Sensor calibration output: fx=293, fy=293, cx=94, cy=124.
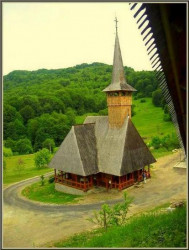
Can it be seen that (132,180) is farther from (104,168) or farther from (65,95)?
(65,95)

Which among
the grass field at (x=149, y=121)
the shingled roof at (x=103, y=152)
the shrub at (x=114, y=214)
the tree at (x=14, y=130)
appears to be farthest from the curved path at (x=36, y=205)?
the tree at (x=14, y=130)

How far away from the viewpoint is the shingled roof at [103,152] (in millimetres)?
26516

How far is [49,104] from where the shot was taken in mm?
81500

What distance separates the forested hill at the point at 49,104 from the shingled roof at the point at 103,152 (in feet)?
99.8

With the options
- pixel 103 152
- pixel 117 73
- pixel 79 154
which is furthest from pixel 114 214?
pixel 117 73

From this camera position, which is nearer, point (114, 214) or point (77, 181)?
point (114, 214)

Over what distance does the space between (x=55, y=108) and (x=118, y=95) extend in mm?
56315

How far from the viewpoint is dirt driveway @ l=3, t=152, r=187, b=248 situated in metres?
17.9

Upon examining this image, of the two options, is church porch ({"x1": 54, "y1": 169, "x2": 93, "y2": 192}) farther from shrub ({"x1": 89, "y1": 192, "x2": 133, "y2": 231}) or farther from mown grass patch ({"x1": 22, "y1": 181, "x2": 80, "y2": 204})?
shrub ({"x1": 89, "y1": 192, "x2": 133, "y2": 231})

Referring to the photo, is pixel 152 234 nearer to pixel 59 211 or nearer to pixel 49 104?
pixel 59 211

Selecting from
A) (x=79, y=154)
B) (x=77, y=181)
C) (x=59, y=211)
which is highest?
(x=79, y=154)

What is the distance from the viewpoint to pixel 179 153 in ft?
130

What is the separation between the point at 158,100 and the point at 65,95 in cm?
2789

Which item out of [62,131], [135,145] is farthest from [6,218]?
[62,131]
